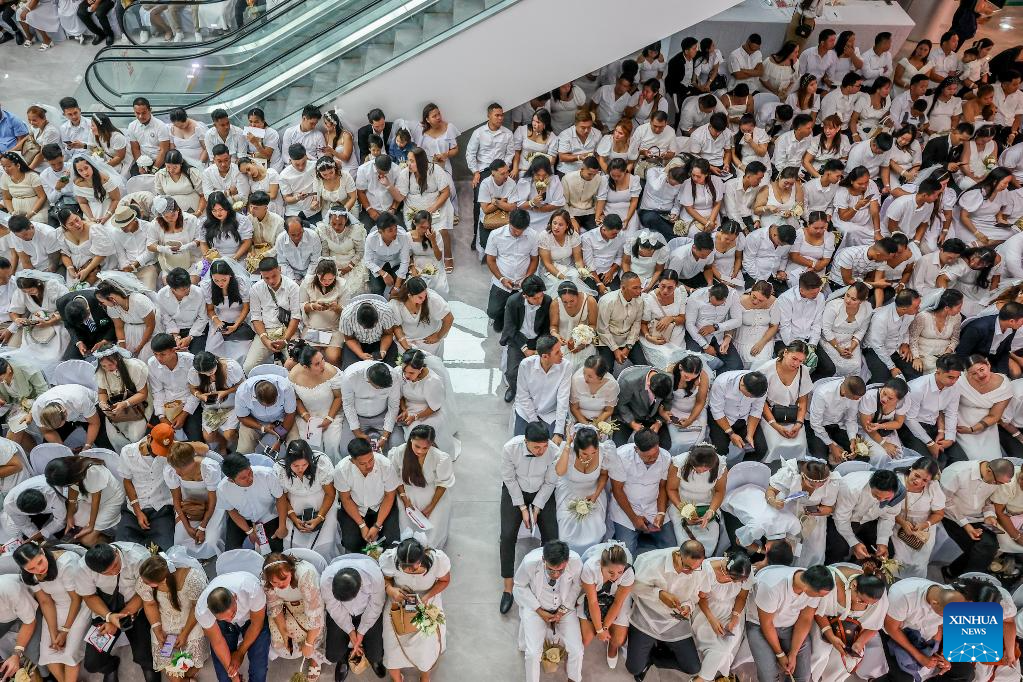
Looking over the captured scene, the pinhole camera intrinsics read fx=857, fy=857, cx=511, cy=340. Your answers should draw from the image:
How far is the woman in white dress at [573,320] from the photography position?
5918 millimetres

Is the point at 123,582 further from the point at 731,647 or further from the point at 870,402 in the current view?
the point at 870,402

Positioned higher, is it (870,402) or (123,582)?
(870,402)

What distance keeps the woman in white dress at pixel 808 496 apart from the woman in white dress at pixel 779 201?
2.61m

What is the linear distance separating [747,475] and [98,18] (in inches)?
367

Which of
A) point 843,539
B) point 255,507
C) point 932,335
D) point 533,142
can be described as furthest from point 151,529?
point 932,335

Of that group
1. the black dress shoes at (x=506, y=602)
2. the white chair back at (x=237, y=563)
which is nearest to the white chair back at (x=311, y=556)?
the white chair back at (x=237, y=563)

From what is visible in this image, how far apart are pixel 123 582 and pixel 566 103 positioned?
18.7ft

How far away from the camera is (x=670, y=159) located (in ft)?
24.7

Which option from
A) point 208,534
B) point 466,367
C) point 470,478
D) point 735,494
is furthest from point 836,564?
point 208,534

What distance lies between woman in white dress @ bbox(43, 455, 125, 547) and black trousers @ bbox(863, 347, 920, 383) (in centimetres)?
506

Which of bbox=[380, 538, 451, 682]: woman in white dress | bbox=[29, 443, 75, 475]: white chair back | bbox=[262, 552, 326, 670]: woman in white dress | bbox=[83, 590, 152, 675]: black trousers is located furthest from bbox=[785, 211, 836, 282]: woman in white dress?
bbox=[29, 443, 75, 475]: white chair back

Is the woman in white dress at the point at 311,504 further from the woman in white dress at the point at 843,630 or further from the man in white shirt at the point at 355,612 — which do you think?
the woman in white dress at the point at 843,630

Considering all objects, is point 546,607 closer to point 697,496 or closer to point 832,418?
point 697,496

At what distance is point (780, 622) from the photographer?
4.66 m
